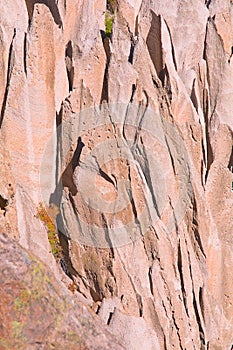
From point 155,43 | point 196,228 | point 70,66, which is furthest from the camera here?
point 155,43

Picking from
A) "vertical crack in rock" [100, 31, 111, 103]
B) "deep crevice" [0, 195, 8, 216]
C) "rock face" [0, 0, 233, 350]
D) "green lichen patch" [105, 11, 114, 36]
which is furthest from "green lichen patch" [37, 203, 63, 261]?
"green lichen patch" [105, 11, 114, 36]

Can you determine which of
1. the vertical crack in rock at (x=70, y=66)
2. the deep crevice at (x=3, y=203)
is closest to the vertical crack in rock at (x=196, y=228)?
the vertical crack in rock at (x=70, y=66)

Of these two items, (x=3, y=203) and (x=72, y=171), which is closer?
(x=3, y=203)

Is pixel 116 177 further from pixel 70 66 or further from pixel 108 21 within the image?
pixel 108 21

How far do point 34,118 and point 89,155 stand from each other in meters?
0.67

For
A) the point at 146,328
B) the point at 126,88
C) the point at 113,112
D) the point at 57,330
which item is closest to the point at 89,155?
the point at 113,112

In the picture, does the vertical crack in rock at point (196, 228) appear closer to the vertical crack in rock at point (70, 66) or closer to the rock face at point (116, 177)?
the rock face at point (116, 177)

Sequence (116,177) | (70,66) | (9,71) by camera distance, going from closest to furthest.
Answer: (116,177)
(9,71)
(70,66)

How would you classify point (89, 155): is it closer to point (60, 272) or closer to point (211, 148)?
point (60, 272)

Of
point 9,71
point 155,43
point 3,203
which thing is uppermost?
point 155,43

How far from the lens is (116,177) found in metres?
4.23

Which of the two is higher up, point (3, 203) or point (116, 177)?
point (116, 177)

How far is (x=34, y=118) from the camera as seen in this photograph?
179 inches

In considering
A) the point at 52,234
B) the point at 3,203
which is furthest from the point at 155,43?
the point at 3,203
